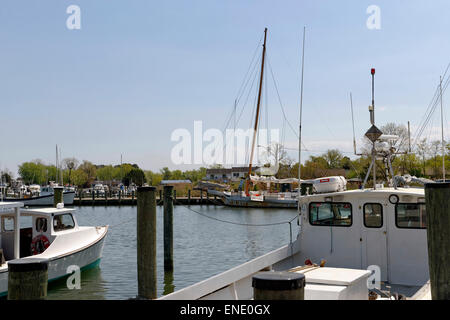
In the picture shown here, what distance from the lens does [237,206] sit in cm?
5941

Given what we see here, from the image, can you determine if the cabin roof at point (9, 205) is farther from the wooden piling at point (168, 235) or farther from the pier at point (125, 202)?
the pier at point (125, 202)

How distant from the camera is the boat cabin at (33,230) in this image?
14.3 m

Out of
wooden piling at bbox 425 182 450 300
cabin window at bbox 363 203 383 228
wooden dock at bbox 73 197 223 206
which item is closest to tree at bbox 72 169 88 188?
wooden dock at bbox 73 197 223 206

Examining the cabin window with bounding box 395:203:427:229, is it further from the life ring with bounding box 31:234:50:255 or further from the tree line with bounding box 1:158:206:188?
the tree line with bounding box 1:158:206:188

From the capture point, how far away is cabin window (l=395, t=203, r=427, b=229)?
10656mm

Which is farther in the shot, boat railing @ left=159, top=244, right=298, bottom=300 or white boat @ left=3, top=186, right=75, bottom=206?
white boat @ left=3, top=186, right=75, bottom=206

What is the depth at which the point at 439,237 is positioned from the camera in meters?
6.98

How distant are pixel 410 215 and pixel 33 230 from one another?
12259 millimetres

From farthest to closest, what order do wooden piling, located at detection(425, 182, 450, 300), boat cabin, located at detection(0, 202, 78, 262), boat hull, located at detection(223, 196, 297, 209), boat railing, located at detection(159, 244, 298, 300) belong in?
boat hull, located at detection(223, 196, 297, 209), boat cabin, located at detection(0, 202, 78, 262), boat railing, located at detection(159, 244, 298, 300), wooden piling, located at detection(425, 182, 450, 300)

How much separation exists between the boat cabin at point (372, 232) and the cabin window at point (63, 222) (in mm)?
9267
